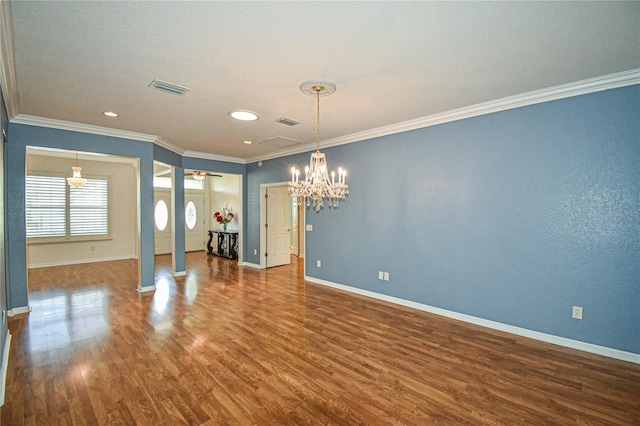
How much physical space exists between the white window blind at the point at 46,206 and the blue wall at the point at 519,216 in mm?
7632

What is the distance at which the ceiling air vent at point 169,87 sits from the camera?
2.95m

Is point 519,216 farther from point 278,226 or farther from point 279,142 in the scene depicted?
point 278,226

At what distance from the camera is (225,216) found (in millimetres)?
9375

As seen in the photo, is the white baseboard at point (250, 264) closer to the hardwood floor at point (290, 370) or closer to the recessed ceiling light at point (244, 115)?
the hardwood floor at point (290, 370)

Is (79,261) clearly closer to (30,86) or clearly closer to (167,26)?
(30,86)

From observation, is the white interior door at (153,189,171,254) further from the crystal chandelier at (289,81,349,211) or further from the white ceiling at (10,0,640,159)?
the crystal chandelier at (289,81,349,211)

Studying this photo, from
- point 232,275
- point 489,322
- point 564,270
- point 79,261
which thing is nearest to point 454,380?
point 489,322

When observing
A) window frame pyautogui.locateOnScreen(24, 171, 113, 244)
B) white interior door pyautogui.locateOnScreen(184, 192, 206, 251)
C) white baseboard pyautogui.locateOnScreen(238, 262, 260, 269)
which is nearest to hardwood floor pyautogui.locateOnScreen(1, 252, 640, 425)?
white baseboard pyautogui.locateOnScreen(238, 262, 260, 269)

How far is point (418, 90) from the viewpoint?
3.17 meters

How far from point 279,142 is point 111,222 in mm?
5991

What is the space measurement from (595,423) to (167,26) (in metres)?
4.16

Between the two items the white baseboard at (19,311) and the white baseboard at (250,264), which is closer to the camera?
the white baseboard at (19,311)

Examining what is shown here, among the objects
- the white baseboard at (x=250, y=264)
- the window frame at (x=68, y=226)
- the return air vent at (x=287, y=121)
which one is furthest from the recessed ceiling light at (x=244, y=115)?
the window frame at (x=68, y=226)

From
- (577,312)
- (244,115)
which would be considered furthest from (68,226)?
(577,312)
